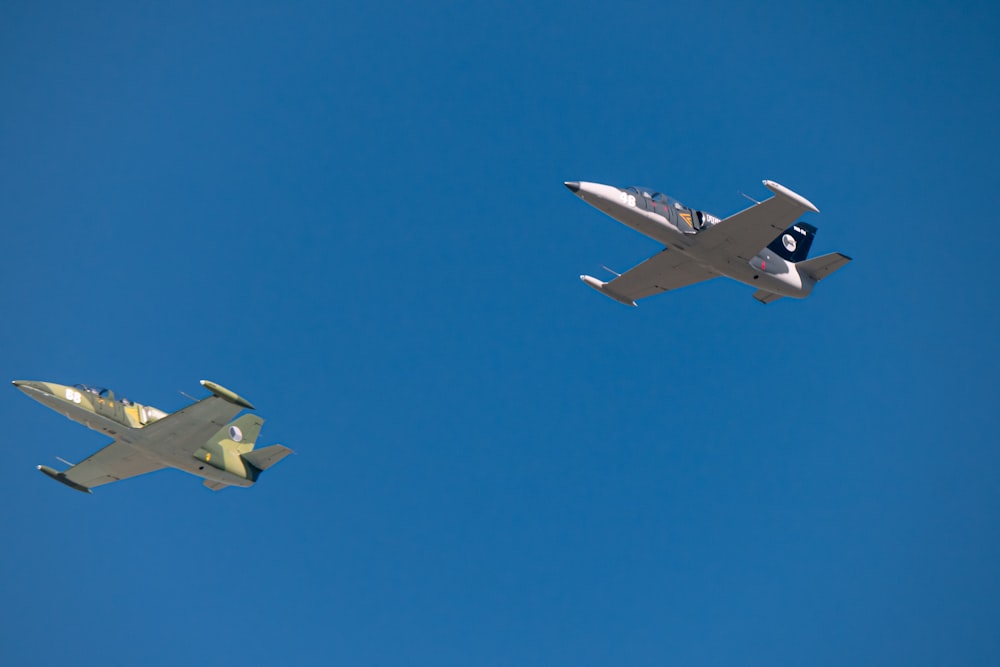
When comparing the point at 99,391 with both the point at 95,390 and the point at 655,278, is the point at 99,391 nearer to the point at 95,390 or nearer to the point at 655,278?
the point at 95,390

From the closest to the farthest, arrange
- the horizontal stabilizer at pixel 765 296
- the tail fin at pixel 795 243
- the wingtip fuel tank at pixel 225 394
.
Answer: the wingtip fuel tank at pixel 225 394
the tail fin at pixel 795 243
the horizontal stabilizer at pixel 765 296

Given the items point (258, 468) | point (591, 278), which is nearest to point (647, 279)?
point (591, 278)

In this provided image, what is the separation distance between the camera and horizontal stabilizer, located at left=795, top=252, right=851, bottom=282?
147 ft

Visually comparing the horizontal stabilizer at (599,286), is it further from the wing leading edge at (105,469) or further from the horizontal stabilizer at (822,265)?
the wing leading edge at (105,469)

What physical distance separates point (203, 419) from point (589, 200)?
56.1 feet

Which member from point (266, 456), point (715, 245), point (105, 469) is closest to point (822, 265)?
point (715, 245)

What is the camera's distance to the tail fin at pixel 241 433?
141 ft

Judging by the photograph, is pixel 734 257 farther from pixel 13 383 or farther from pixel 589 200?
pixel 13 383

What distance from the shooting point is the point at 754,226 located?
4116 centimetres

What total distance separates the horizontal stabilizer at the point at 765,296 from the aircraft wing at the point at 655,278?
288cm

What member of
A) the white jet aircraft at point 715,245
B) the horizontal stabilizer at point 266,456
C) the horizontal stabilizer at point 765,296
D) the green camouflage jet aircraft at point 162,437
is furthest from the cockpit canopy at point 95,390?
the horizontal stabilizer at point 765,296

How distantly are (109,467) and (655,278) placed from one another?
25549 millimetres

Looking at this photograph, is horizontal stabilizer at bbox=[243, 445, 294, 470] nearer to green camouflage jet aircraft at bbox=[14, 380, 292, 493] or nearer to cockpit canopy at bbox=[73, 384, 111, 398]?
green camouflage jet aircraft at bbox=[14, 380, 292, 493]

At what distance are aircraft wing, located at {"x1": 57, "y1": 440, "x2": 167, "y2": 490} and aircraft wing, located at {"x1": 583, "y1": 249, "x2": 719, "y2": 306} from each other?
21298mm
